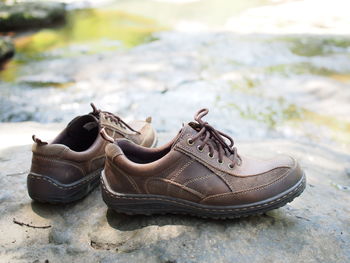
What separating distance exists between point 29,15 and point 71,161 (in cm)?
847

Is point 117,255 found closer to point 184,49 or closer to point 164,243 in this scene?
point 164,243

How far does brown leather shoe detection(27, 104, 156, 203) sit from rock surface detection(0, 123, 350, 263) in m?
0.11

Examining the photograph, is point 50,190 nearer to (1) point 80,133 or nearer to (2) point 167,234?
(1) point 80,133

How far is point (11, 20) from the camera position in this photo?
9.21 meters

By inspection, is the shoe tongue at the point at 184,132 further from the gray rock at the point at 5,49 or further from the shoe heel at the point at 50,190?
the gray rock at the point at 5,49

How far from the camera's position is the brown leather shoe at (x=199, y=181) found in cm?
193

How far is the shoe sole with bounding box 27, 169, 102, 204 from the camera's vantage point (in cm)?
212

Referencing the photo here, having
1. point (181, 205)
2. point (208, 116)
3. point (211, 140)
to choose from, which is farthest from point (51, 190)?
point (208, 116)

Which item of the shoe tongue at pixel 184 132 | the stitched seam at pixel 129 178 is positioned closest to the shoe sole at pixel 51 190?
the stitched seam at pixel 129 178

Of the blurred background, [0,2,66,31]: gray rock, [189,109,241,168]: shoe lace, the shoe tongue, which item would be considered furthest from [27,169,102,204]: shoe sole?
[0,2,66,31]: gray rock

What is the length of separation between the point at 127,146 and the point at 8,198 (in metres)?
0.85

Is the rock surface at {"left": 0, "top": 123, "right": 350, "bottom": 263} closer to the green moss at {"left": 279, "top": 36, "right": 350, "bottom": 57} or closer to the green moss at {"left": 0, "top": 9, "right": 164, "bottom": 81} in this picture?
the green moss at {"left": 0, "top": 9, "right": 164, "bottom": 81}

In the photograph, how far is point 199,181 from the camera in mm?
1960

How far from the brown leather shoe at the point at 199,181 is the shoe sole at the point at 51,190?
0.89 ft
